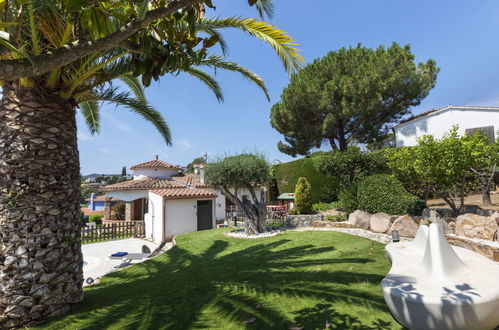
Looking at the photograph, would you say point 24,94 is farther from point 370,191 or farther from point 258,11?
point 370,191

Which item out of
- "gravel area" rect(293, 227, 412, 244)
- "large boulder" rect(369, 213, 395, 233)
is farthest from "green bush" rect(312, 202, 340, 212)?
"large boulder" rect(369, 213, 395, 233)

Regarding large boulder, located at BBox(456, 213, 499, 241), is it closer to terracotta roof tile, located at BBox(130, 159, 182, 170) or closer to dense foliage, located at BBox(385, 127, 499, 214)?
dense foliage, located at BBox(385, 127, 499, 214)

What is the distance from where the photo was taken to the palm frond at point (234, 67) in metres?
6.55

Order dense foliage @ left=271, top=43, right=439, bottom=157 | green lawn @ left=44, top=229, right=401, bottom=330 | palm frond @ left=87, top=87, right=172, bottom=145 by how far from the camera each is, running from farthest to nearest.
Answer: dense foliage @ left=271, top=43, right=439, bottom=157, palm frond @ left=87, top=87, right=172, bottom=145, green lawn @ left=44, top=229, right=401, bottom=330

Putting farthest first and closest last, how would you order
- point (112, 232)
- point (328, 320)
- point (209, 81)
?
point (112, 232) < point (209, 81) < point (328, 320)

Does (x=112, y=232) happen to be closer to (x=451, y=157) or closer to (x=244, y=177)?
(x=244, y=177)

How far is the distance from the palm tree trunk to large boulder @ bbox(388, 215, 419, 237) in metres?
10.2

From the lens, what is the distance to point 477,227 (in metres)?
6.86

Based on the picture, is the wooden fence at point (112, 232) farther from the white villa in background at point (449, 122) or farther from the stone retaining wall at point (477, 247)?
the white villa in background at point (449, 122)

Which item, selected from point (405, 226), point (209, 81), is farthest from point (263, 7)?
point (405, 226)

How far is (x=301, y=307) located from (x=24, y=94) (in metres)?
6.53

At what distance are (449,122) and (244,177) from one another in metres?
20.0

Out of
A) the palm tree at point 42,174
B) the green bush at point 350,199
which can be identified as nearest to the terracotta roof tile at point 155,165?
the green bush at point 350,199

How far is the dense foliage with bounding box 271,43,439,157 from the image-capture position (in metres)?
20.9
